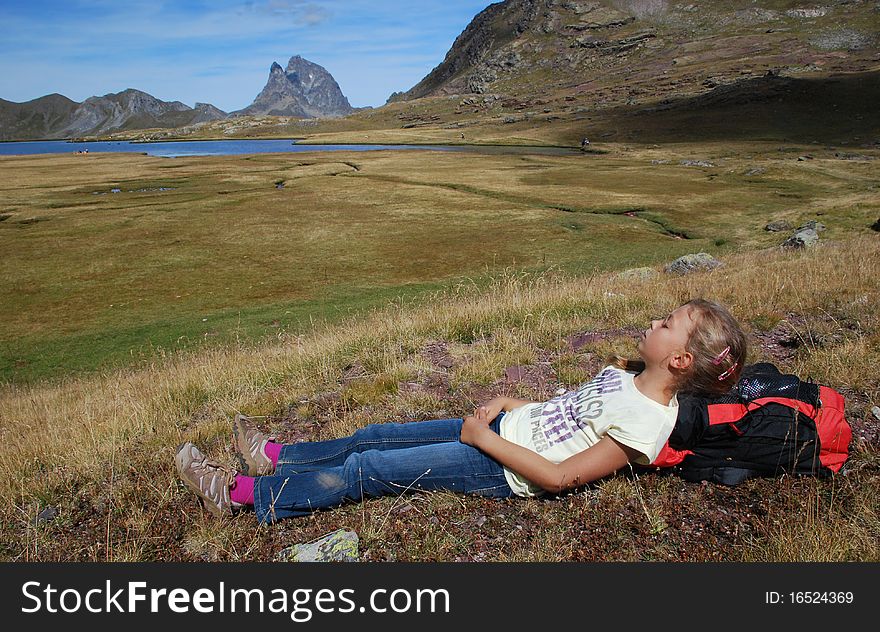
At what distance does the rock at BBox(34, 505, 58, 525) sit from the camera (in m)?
4.30

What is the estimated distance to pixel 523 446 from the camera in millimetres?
4066

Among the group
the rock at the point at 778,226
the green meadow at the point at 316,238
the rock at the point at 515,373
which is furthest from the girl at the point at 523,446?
the rock at the point at 778,226

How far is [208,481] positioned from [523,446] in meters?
2.47

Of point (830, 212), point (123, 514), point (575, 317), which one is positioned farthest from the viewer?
point (830, 212)

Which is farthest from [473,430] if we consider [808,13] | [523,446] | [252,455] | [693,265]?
[808,13]

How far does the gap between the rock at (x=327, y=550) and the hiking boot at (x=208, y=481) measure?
0.64 m

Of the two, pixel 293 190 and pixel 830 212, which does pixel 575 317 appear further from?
pixel 293 190

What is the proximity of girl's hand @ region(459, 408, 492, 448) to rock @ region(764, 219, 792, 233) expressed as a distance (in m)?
28.7

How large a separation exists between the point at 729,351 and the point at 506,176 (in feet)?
175

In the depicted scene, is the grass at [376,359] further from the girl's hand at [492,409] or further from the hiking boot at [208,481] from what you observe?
the girl's hand at [492,409]

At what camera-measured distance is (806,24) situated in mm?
185375

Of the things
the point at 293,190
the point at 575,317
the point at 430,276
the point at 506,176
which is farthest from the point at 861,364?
the point at 506,176

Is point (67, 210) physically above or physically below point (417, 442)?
above

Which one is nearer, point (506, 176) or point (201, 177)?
point (506, 176)
